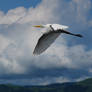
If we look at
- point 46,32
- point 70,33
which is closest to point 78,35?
point 70,33

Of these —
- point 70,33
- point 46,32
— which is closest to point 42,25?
point 46,32

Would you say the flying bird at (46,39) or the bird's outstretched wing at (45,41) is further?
the bird's outstretched wing at (45,41)

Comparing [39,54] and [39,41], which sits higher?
[39,41]

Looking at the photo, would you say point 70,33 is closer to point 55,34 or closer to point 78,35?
point 78,35

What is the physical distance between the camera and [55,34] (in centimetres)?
3441

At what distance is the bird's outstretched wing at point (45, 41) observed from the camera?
1335 inches

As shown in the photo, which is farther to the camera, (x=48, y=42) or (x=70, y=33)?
(x=48, y=42)

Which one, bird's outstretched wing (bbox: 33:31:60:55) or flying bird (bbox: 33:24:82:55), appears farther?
bird's outstretched wing (bbox: 33:31:60:55)

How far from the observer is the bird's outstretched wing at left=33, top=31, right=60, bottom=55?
33.9 m

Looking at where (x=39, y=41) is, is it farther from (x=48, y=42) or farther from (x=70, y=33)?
(x=70, y=33)

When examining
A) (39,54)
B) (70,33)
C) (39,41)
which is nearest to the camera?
(70,33)

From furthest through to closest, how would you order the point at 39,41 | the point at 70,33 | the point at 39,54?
the point at 39,41, the point at 39,54, the point at 70,33

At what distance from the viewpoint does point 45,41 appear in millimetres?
34562

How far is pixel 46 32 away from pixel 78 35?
3.67 meters
